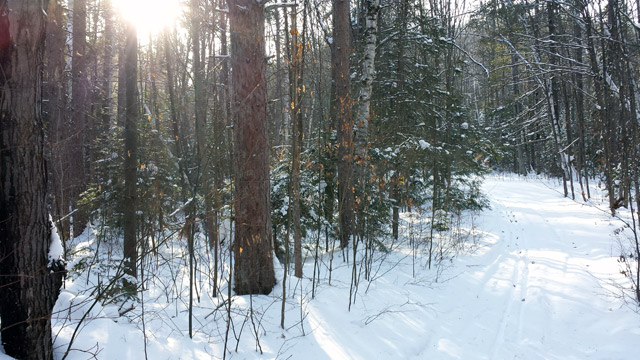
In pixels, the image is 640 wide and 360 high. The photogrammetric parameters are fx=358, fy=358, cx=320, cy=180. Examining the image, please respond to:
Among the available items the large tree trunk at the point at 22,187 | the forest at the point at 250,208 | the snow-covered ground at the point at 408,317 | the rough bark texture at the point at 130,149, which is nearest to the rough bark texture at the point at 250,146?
the forest at the point at 250,208

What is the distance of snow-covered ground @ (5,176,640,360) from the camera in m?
3.49

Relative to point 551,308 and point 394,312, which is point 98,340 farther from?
point 551,308

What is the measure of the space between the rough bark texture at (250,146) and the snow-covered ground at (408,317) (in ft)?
1.50

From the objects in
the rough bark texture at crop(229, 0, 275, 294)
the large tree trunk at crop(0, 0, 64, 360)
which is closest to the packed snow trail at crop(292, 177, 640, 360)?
the rough bark texture at crop(229, 0, 275, 294)

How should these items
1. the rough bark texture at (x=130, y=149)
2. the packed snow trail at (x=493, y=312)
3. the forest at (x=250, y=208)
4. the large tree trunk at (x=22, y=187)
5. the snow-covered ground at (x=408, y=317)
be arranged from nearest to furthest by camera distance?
the large tree trunk at (x=22, y=187)
the forest at (x=250, y=208)
the snow-covered ground at (x=408, y=317)
the packed snow trail at (x=493, y=312)
the rough bark texture at (x=130, y=149)

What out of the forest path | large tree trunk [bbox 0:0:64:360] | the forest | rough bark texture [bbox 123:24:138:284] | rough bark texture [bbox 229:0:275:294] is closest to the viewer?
large tree trunk [bbox 0:0:64:360]

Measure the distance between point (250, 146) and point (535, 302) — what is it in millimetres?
4952

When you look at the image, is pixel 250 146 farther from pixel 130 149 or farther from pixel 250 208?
pixel 130 149

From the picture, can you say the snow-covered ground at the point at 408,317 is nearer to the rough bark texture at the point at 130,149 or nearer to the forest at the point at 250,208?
the forest at the point at 250,208

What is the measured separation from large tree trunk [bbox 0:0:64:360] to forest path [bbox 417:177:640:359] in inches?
146

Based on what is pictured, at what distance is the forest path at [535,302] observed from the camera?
4230mm

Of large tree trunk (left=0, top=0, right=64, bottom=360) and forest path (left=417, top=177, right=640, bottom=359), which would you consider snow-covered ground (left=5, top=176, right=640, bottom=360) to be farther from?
large tree trunk (left=0, top=0, right=64, bottom=360)

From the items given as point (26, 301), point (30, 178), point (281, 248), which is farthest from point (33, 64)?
point (281, 248)

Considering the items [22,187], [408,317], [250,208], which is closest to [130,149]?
[250,208]
